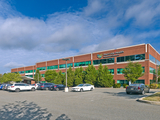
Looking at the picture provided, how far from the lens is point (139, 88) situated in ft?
62.9

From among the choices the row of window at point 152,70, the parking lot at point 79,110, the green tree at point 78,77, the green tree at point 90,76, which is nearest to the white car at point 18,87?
the parking lot at point 79,110

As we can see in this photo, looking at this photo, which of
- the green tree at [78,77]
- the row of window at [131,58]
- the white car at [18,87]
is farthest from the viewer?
the green tree at [78,77]

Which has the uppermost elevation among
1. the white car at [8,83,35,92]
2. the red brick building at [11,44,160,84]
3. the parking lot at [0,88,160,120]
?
the red brick building at [11,44,160,84]

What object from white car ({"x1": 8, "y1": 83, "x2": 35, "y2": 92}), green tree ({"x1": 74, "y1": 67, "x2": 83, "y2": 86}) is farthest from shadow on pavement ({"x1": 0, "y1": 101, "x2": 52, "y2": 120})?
green tree ({"x1": 74, "y1": 67, "x2": 83, "y2": 86})

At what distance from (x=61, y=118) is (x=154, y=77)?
44.7 meters

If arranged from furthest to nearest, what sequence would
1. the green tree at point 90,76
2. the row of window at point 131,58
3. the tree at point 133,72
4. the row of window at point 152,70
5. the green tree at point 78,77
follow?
the green tree at point 78,77 → the green tree at point 90,76 → the row of window at point 152,70 → the row of window at point 131,58 → the tree at point 133,72

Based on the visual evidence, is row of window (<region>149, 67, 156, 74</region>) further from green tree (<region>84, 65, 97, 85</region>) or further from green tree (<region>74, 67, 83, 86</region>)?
green tree (<region>74, 67, 83, 86</region>)

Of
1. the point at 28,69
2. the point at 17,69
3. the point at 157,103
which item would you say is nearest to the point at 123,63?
the point at 157,103

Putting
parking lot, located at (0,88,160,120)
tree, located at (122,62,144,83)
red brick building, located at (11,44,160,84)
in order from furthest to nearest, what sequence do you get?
red brick building, located at (11,44,160,84) → tree, located at (122,62,144,83) → parking lot, located at (0,88,160,120)

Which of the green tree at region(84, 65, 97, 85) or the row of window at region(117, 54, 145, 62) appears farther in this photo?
the green tree at region(84, 65, 97, 85)


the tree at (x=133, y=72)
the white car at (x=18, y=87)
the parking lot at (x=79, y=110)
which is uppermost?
the tree at (x=133, y=72)

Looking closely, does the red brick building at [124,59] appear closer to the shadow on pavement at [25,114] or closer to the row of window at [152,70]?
the row of window at [152,70]

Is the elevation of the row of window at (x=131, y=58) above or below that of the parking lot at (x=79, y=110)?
above

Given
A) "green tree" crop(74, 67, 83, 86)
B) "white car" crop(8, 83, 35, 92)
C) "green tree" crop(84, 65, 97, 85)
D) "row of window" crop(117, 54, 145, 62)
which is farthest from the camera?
"green tree" crop(74, 67, 83, 86)
